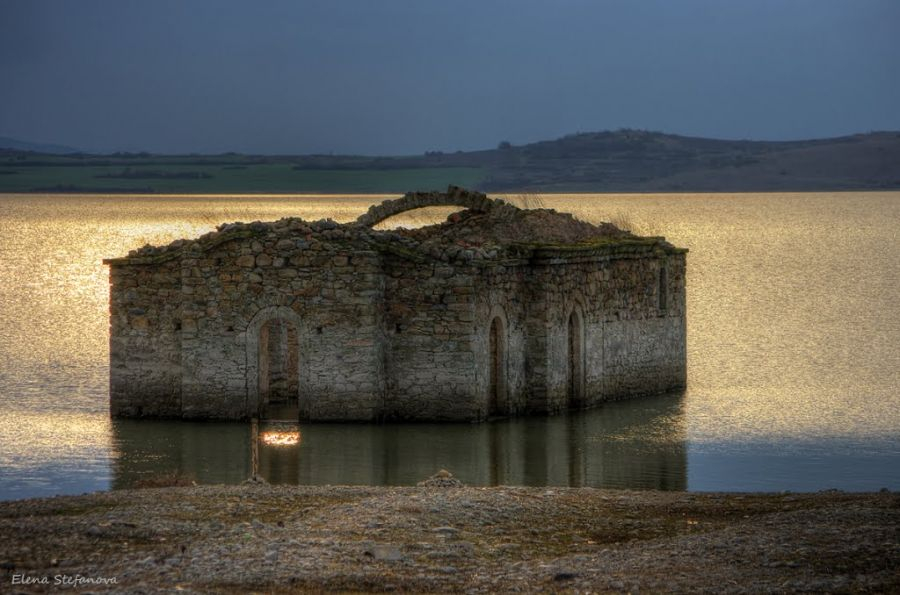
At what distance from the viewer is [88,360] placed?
35312 millimetres

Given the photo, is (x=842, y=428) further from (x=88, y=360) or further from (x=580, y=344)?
(x=88, y=360)

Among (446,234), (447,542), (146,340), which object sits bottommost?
(447,542)

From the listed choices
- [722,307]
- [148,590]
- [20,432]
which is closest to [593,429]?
[20,432]

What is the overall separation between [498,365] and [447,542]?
10.9 m

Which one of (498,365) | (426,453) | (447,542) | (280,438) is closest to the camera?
(447,542)

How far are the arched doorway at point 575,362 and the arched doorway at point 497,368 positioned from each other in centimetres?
154

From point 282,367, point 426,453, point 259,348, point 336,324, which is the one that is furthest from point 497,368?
point 282,367

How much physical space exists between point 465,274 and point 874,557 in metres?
11.7

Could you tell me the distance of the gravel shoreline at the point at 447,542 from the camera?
13.0m

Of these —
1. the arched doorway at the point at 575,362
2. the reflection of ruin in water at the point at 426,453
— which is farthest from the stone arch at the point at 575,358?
the reflection of ruin in water at the point at 426,453

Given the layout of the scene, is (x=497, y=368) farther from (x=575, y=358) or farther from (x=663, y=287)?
(x=663, y=287)

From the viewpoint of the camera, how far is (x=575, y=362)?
2670 cm

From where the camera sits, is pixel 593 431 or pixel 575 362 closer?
pixel 593 431

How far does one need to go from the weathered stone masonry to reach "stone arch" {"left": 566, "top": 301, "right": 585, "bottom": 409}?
0.52 feet
